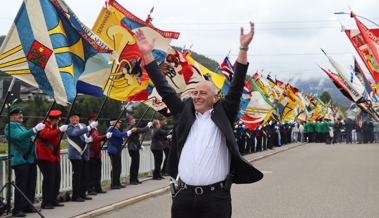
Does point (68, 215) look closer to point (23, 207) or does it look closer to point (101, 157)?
point (23, 207)

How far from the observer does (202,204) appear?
525 centimetres

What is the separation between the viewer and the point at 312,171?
2028cm

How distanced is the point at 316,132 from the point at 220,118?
45112 mm

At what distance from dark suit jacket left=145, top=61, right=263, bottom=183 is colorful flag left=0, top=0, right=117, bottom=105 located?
386 centimetres

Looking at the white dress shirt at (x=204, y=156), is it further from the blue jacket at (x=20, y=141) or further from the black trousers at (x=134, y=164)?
the black trousers at (x=134, y=164)

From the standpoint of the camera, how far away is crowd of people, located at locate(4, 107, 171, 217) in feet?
35.7

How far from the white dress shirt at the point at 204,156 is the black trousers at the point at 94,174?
8926 millimetres

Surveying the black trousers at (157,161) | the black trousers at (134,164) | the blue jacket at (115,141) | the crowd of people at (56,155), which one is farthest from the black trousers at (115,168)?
the black trousers at (157,161)

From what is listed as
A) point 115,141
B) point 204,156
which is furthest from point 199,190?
point 115,141

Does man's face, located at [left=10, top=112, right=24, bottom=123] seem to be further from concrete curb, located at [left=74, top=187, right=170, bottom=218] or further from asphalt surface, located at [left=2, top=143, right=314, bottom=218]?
concrete curb, located at [left=74, top=187, right=170, bottom=218]

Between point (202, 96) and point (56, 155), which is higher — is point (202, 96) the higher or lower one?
the higher one

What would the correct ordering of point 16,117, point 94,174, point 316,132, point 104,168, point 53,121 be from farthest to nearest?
point 316,132, point 104,168, point 94,174, point 53,121, point 16,117

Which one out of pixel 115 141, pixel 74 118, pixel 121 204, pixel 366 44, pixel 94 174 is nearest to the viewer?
pixel 121 204

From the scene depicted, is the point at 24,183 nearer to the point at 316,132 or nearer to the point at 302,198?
the point at 302,198
